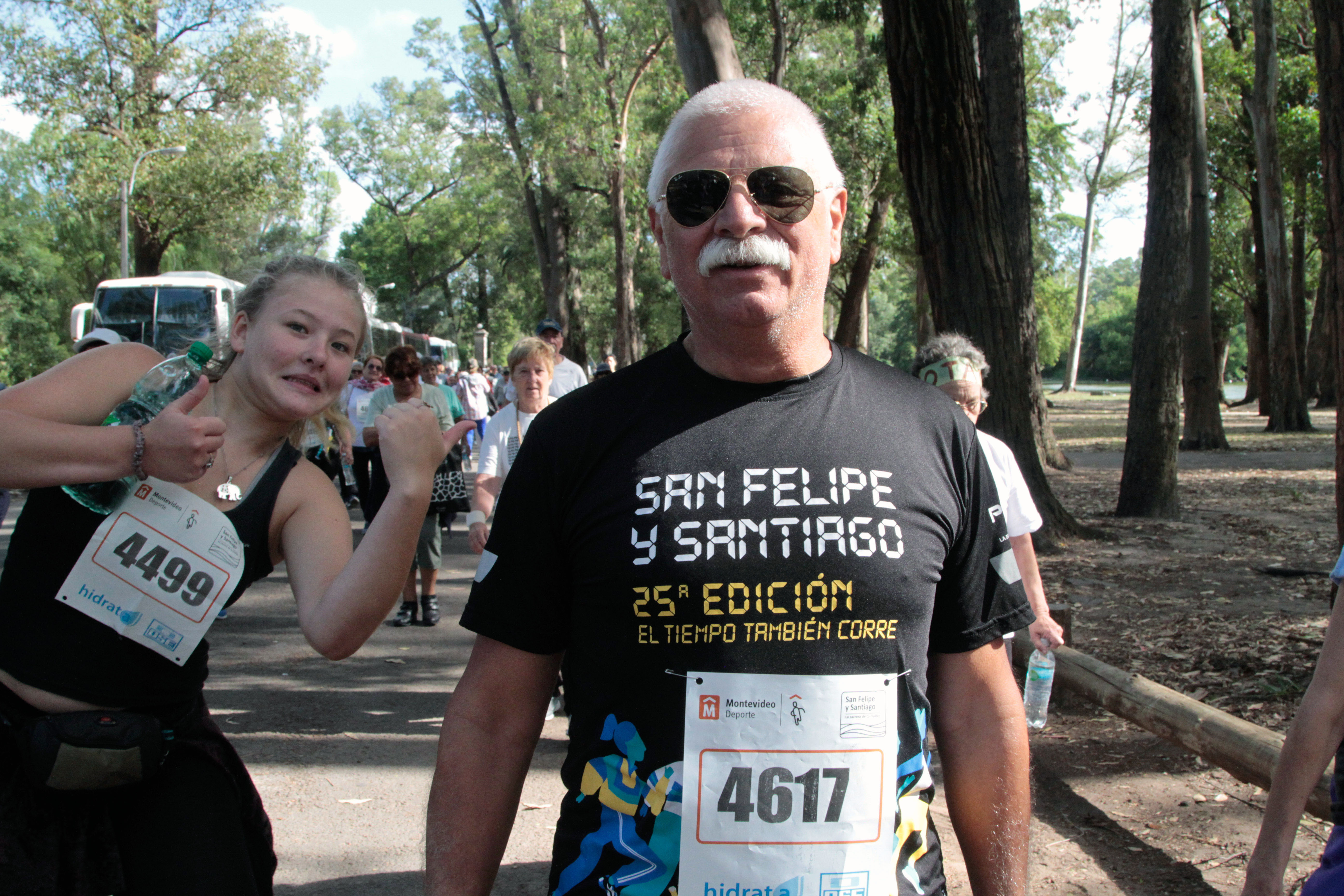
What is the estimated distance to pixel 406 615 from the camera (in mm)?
8242

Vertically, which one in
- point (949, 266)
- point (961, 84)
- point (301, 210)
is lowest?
point (949, 266)

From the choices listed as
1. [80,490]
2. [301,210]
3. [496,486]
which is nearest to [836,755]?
[80,490]

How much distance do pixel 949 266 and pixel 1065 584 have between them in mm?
2771

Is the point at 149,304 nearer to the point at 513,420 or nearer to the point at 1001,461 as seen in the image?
the point at 513,420

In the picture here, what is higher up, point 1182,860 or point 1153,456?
point 1153,456

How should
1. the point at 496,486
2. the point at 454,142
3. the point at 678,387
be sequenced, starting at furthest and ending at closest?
the point at 454,142, the point at 496,486, the point at 678,387

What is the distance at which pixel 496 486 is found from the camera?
6.44 metres

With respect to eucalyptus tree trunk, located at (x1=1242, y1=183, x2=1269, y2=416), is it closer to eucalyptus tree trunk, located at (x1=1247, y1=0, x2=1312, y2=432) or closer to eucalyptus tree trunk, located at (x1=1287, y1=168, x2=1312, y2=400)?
eucalyptus tree trunk, located at (x1=1287, y1=168, x2=1312, y2=400)

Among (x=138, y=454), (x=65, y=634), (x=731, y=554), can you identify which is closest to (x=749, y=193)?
(x=731, y=554)

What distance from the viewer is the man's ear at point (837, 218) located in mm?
2102

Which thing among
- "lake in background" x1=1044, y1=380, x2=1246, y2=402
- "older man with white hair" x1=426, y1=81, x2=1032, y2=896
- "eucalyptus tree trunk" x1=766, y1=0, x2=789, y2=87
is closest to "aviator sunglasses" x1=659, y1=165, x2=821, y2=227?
"older man with white hair" x1=426, y1=81, x2=1032, y2=896

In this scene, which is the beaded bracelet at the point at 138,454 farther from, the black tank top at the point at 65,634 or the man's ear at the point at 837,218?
the man's ear at the point at 837,218

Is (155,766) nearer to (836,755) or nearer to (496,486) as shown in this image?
(836,755)

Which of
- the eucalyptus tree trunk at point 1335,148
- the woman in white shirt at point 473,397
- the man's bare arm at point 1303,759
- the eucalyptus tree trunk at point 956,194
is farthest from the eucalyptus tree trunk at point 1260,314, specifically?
the man's bare arm at point 1303,759
